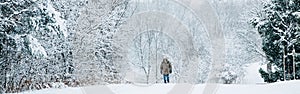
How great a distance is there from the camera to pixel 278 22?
27.2m

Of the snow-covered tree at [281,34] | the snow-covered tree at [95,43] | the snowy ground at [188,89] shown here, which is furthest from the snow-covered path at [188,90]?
the snow-covered tree at [281,34]

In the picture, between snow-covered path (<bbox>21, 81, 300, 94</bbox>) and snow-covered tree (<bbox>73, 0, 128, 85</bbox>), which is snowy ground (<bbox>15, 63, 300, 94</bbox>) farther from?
snow-covered tree (<bbox>73, 0, 128, 85</bbox>)

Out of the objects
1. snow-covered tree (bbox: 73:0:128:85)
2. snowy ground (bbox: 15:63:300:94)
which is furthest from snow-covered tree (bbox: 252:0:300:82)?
snowy ground (bbox: 15:63:300:94)

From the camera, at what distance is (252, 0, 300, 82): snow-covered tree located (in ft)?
86.6

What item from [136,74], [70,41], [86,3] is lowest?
[136,74]

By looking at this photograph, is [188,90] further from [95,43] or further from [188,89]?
[95,43]

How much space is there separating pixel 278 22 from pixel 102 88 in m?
14.0

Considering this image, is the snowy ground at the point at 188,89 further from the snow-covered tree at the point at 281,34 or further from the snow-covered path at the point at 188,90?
the snow-covered tree at the point at 281,34

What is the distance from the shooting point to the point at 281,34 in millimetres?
27047

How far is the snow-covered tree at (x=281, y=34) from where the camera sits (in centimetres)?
2639

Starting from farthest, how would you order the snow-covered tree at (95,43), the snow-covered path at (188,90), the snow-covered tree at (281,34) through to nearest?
1. the snow-covered tree at (281,34)
2. the snow-covered tree at (95,43)
3. the snow-covered path at (188,90)

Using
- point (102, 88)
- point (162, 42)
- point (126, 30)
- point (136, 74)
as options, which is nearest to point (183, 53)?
point (162, 42)

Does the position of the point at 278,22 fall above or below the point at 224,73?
above

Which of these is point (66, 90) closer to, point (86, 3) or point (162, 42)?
point (86, 3)
